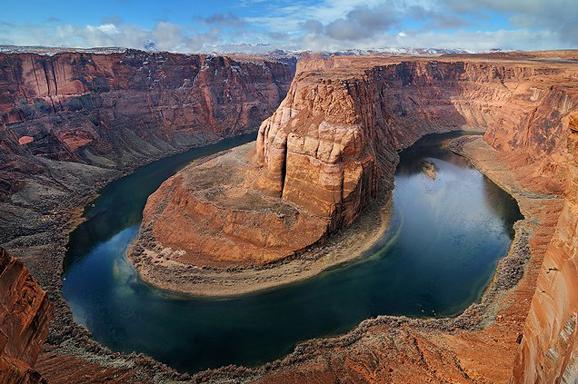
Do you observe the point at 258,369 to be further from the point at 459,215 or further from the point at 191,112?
the point at 191,112

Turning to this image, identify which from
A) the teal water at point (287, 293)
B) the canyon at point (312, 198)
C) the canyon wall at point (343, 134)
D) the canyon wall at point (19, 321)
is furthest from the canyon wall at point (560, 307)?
the canyon wall at point (343, 134)

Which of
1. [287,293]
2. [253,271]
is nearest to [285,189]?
[253,271]

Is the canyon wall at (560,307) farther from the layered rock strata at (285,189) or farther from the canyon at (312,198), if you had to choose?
the layered rock strata at (285,189)

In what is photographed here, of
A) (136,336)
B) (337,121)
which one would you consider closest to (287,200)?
(337,121)

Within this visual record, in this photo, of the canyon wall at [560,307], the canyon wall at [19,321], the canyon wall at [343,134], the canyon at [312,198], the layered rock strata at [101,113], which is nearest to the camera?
the canyon wall at [560,307]

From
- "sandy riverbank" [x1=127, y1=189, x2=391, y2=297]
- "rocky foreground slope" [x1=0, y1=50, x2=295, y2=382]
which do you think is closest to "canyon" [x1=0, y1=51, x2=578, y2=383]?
"rocky foreground slope" [x1=0, y1=50, x2=295, y2=382]

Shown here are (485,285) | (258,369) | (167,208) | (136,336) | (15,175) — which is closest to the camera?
(258,369)
